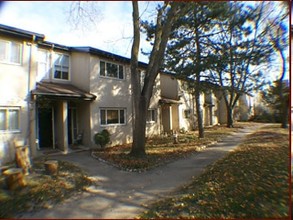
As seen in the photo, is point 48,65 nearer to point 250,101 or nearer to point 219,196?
point 219,196

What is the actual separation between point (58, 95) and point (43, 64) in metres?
3.31

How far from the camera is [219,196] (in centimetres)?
541

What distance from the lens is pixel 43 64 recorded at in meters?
13.2

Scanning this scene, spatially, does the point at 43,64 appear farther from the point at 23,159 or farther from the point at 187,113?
the point at 187,113

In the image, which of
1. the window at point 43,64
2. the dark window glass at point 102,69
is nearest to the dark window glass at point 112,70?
the dark window glass at point 102,69

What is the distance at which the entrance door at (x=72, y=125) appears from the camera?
14250mm

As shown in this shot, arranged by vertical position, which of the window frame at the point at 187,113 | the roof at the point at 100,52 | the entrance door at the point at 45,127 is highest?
the roof at the point at 100,52

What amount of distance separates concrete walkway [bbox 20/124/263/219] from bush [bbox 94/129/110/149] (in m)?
2.54

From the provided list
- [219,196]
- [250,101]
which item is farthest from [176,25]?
[250,101]

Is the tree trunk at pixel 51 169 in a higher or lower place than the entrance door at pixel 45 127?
lower

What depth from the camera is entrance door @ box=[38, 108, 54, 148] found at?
13172 millimetres

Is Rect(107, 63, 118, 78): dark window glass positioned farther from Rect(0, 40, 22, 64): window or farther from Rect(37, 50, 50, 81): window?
Rect(0, 40, 22, 64): window

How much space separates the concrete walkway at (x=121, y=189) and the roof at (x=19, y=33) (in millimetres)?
6951

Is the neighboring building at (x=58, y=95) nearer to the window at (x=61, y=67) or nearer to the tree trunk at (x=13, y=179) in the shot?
the window at (x=61, y=67)
